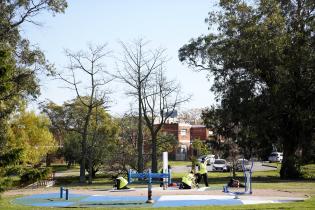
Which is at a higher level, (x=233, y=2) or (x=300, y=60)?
(x=233, y=2)

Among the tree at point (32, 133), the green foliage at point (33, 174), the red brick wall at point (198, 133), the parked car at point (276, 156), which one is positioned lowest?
the green foliage at point (33, 174)

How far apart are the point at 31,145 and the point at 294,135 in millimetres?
34774

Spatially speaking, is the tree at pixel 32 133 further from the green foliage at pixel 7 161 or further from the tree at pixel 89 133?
the green foliage at pixel 7 161

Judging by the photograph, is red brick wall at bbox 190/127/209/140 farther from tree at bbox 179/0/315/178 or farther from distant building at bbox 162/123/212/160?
tree at bbox 179/0/315/178

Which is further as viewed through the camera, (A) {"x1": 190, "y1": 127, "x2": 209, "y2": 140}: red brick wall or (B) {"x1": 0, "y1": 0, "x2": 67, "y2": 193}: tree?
(A) {"x1": 190, "y1": 127, "x2": 209, "y2": 140}: red brick wall

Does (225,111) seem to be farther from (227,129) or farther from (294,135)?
(294,135)

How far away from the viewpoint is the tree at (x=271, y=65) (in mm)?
37344

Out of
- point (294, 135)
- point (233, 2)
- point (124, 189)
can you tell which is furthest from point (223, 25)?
point (124, 189)

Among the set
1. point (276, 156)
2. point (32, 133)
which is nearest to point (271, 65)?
point (32, 133)

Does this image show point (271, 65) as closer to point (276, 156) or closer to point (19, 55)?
point (19, 55)

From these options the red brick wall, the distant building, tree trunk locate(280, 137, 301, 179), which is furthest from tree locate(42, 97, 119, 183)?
the red brick wall

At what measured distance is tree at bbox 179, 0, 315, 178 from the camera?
3734 centimetres

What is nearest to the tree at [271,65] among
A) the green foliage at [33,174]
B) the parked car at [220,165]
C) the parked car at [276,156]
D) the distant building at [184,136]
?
the parked car at [220,165]

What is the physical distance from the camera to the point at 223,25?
4041 centimetres
